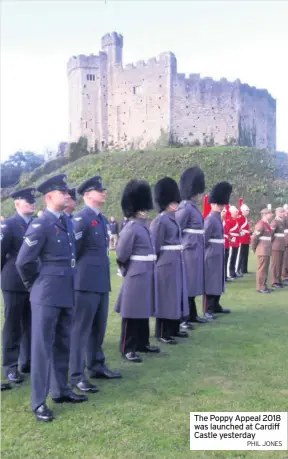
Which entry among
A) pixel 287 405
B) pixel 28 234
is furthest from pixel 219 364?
pixel 28 234

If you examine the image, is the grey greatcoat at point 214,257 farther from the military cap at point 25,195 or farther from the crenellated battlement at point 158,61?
the crenellated battlement at point 158,61

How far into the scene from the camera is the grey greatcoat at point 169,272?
20.5 feet

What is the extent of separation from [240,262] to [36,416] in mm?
8790

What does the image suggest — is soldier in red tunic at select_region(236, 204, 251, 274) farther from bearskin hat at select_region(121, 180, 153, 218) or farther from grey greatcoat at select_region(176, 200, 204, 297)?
bearskin hat at select_region(121, 180, 153, 218)

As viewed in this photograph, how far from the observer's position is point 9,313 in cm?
511

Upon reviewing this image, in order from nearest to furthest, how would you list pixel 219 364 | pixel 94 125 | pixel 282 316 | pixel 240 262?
pixel 219 364, pixel 282 316, pixel 240 262, pixel 94 125

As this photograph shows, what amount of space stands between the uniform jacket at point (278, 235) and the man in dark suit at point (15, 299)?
619 centimetres

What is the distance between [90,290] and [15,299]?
76cm

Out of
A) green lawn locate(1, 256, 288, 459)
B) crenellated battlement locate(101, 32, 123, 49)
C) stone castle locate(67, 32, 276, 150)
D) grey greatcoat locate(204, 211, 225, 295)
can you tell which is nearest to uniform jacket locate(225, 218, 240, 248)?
grey greatcoat locate(204, 211, 225, 295)

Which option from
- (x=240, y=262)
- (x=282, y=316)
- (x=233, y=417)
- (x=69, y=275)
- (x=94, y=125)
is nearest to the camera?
(x=233, y=417)

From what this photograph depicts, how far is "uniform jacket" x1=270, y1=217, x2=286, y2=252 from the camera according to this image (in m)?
10.5

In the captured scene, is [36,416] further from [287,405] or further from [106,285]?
[287,405]

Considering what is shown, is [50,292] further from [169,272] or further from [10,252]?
[169,272]
